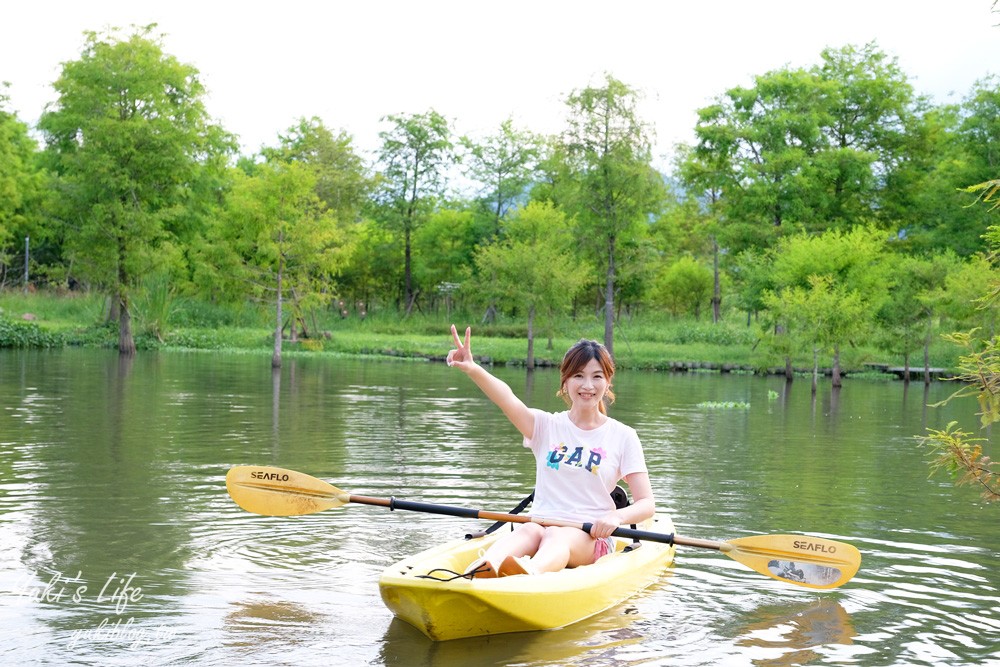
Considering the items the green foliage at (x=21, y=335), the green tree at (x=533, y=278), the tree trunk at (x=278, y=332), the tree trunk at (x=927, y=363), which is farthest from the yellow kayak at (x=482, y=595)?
the green foliage at (x=21, y=335)

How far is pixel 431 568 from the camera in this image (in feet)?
20.4

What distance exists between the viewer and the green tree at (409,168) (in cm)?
5666

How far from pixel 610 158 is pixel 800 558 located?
3417cm

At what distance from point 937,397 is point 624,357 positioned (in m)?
13.1

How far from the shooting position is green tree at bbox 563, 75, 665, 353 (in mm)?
40594

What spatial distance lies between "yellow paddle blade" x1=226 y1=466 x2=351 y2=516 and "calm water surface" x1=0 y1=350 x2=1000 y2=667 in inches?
14.9

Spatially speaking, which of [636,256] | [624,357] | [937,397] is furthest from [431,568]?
[636,256]

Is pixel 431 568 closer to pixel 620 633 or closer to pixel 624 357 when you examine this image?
pixel 620 633

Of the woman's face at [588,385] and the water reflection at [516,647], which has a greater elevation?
the woman's face at [588,385]

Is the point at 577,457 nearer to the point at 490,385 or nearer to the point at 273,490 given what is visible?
the point at 490,385

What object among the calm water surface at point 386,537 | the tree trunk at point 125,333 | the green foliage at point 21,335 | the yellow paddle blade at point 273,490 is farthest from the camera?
the green foliage at point 21,335

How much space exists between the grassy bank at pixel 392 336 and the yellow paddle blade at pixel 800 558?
96.9ft

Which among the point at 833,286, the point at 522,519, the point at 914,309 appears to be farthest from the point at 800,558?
the point at 914,309

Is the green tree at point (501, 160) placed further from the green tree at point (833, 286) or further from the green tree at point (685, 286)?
the green tree at point (833, 286)
